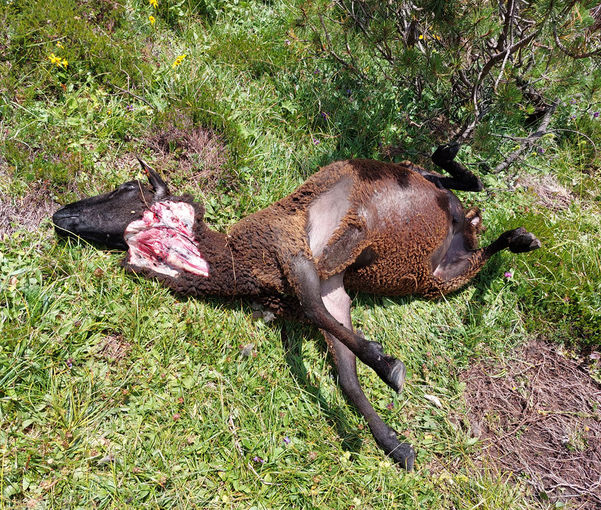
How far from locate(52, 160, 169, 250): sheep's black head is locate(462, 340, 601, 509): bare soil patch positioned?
9.13ft

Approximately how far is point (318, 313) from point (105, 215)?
5.31 feet

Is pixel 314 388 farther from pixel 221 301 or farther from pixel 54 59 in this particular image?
pixel 54 59

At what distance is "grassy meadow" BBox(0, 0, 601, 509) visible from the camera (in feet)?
8.93

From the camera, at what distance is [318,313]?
291 cm

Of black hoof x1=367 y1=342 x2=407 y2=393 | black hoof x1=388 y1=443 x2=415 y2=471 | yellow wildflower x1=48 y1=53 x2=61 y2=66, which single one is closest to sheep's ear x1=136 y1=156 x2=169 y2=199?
yellow wildflower x1=48 y1=53 x2=61 y2=66

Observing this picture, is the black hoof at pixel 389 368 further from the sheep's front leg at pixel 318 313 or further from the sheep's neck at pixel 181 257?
the sheep's neck at pixel 181 257

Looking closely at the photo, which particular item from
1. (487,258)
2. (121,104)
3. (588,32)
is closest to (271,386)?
(487,258)

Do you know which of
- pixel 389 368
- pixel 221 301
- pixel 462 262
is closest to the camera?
pixel 389 368

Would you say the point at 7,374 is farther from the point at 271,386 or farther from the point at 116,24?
the point at 116,24

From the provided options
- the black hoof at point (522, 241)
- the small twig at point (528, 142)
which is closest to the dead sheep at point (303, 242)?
the black hoof at point (522, 241)

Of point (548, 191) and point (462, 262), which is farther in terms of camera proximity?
point (548, 191)

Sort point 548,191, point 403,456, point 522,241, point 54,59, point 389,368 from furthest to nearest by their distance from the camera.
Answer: point 548,191 < point 54,59 < point 522,241 < point 403,456 < point 389,368

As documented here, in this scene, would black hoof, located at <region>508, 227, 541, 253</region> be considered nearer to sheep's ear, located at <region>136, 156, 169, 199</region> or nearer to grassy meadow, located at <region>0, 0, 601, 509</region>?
grassy meadow, located at <region>0, 0, 601, 509</region>

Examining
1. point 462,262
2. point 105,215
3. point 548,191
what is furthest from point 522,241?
point 105,215
